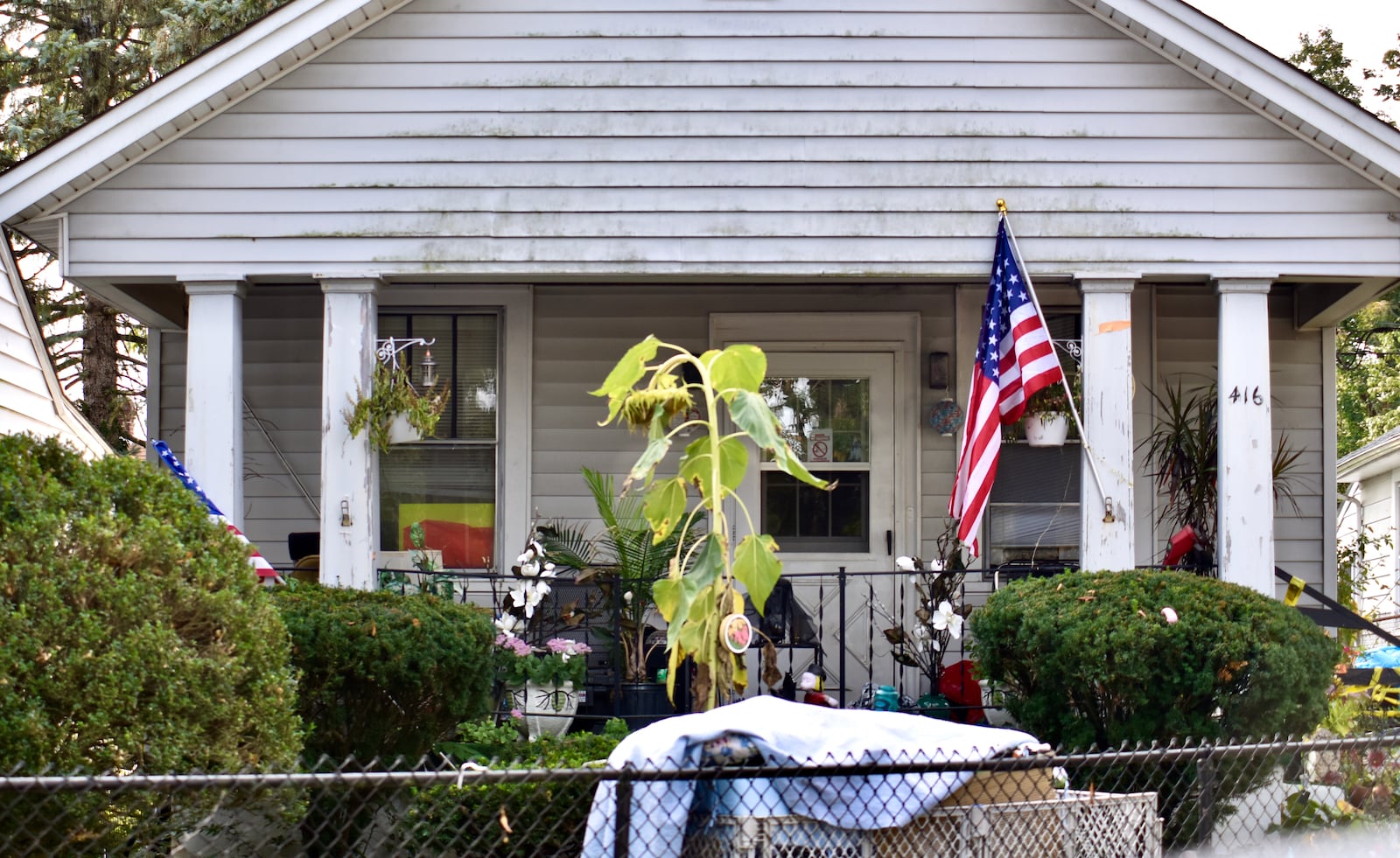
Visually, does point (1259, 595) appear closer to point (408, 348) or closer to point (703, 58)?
point (703, 58)

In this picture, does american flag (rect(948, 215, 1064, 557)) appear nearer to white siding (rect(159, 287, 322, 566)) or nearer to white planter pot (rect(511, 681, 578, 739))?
white planter pot (rect(511, 681, 578, 739))

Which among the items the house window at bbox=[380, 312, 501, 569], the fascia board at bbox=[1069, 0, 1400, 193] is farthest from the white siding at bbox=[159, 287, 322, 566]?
the fascia board at bbox=[1069, 0, 1400, 193]

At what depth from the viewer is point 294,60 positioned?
7.79 m

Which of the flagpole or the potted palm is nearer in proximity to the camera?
the flagpole

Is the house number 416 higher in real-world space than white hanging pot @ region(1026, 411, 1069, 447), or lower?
higher

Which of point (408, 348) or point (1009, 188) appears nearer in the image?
point (1009, 188)

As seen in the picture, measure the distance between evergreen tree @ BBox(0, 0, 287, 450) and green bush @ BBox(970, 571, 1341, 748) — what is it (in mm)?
12015

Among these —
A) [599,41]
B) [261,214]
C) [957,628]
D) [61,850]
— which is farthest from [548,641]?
[61,850]

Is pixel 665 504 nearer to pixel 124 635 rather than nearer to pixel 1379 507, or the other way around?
pixel 124 635

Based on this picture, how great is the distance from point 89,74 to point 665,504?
14.4 m

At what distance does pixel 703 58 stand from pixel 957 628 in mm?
3541

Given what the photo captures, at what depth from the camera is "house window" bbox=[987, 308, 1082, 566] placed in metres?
9.30

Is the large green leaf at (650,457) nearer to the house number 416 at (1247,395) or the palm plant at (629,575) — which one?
the palm plant at (629,575)

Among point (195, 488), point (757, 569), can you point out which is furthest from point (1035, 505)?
point (195, 488)
